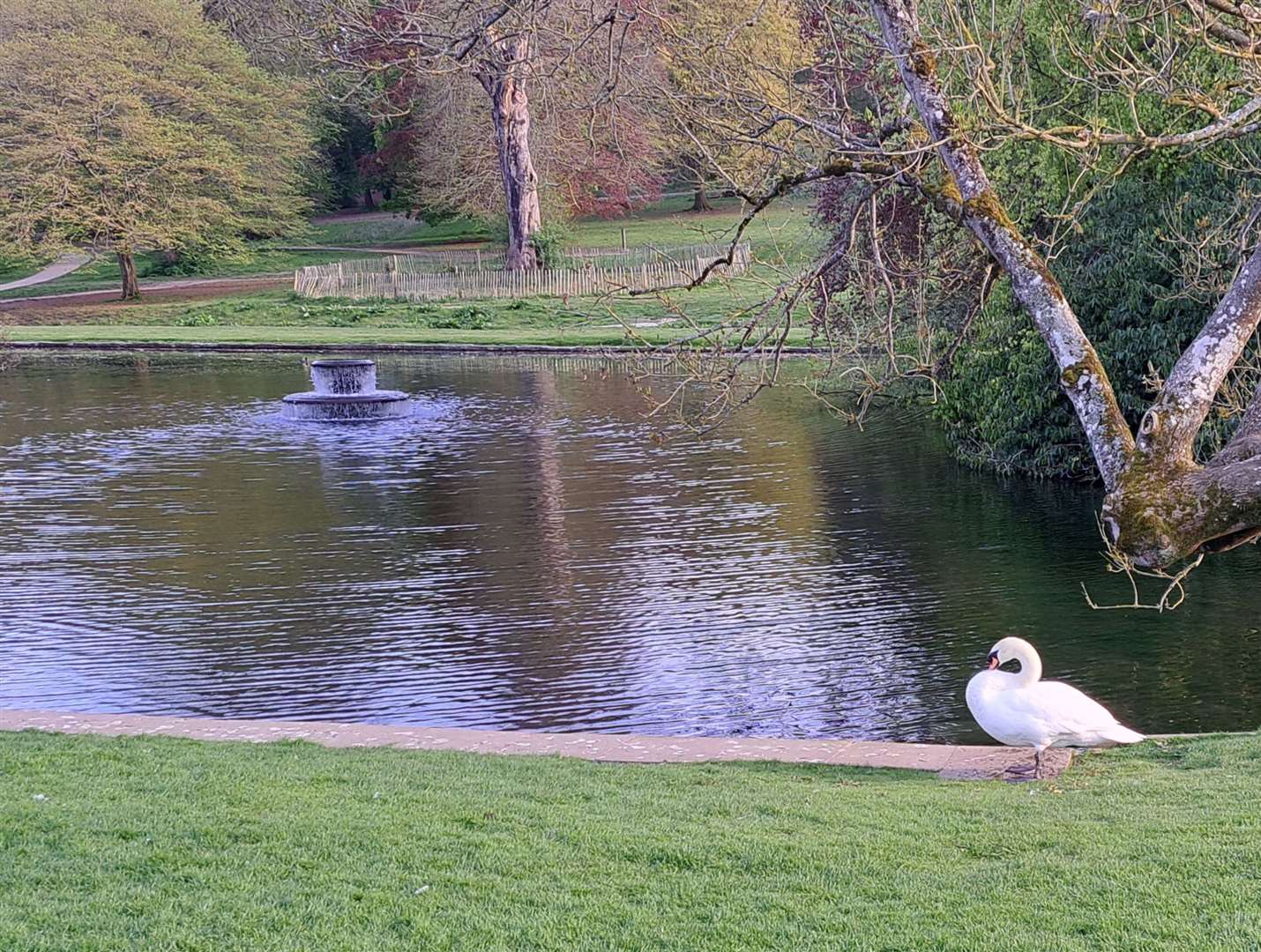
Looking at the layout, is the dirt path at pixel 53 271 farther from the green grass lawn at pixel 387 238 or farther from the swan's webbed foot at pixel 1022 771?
the swan's webbed foot at pixel 1022 771

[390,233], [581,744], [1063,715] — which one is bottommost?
[581,744]

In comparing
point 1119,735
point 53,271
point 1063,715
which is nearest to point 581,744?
point 1063,715

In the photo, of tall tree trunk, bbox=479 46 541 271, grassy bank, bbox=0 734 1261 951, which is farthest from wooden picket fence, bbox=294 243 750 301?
grassy bank, bbox=0 734 1261 951

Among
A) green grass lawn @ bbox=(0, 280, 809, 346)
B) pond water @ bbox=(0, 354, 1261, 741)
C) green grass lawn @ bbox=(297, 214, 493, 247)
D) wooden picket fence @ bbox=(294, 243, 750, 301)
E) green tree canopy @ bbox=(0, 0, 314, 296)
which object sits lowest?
pond water @ bbox=(0, 354, 1261, 741)

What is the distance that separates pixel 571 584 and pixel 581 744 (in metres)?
5.40

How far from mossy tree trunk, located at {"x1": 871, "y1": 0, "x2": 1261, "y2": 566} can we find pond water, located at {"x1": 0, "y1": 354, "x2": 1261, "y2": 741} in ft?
15.3

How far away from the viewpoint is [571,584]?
1424 centimetres

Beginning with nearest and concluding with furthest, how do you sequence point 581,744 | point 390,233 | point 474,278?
point 581,744 → point 474,278 → point 390,233

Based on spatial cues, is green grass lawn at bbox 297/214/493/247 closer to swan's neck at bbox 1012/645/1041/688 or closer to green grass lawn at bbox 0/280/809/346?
green grass lawn at bbox 0/280/809/346

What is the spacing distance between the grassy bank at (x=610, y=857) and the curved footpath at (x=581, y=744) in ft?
1.31

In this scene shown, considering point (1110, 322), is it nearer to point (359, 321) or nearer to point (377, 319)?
point (377, 319)

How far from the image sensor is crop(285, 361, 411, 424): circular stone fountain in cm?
2580

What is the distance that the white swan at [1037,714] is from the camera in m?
7.94

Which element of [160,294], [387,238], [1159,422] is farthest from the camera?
[387,238]
